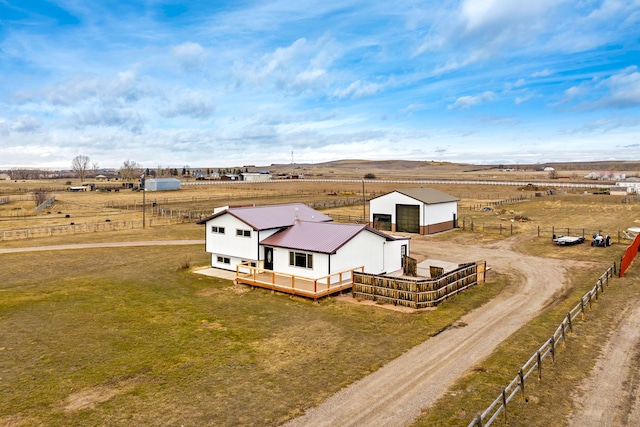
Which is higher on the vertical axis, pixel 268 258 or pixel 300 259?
pixel 300 259

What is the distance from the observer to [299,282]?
1212 inches

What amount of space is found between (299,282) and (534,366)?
1696 cm

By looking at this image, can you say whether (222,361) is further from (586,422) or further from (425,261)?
(425,261)

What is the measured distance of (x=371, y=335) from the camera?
22094 mm

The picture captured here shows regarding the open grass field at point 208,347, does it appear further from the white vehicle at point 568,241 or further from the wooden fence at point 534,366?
the white vehicle at point 568,241

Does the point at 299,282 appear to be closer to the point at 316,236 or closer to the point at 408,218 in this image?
the point at 316,236

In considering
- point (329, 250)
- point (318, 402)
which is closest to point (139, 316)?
point (329, 250)

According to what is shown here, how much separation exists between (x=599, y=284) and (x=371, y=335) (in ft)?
55.0

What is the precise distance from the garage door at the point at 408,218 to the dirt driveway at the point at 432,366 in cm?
2219

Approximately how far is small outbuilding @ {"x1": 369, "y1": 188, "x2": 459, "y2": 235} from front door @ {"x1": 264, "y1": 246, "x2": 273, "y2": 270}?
26.3 metres

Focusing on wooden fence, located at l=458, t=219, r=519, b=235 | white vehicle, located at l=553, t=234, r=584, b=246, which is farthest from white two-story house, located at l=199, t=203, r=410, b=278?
wooden fence, located at l=458, t=219, r=519, b=235

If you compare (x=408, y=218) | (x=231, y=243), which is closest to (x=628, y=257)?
(x=408, y=218)

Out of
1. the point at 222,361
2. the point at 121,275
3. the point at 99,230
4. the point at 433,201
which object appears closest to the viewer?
the point at 222,361

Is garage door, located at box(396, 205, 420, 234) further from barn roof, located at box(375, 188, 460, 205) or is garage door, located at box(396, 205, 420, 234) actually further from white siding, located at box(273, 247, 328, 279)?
white siding, located at box(273, 247, 328, 279)
